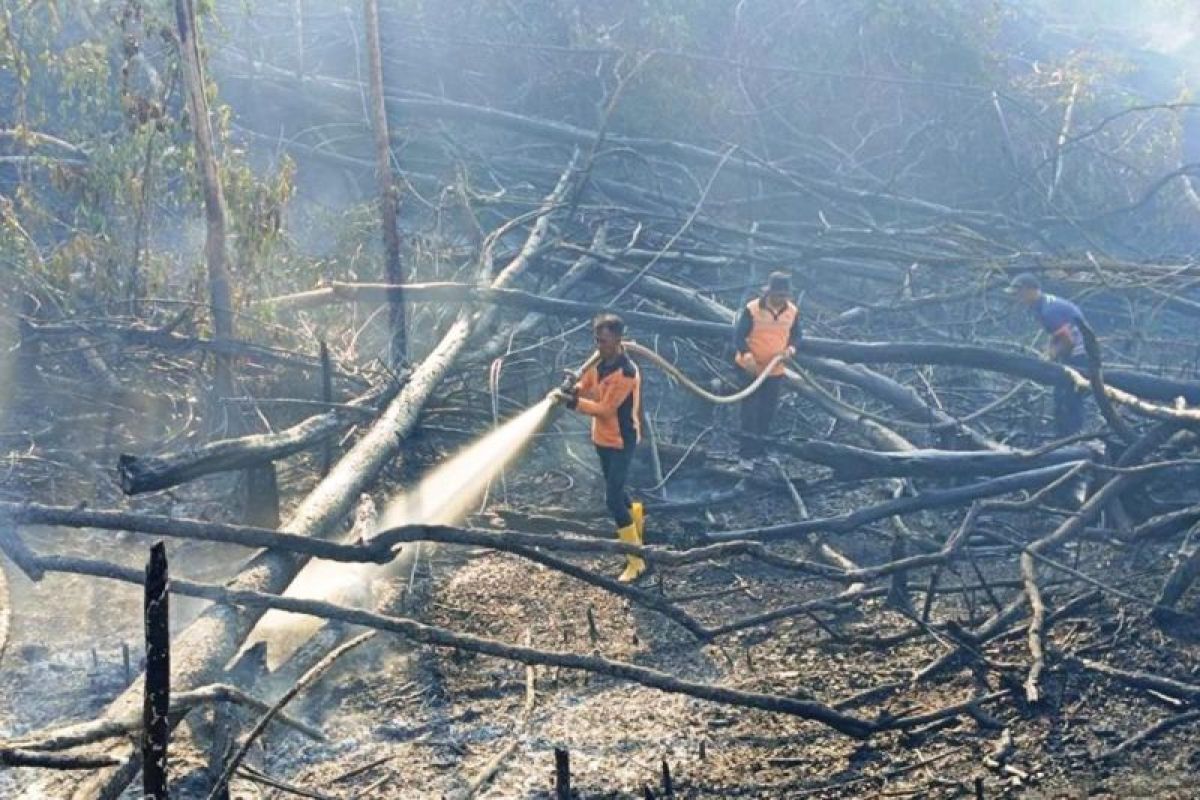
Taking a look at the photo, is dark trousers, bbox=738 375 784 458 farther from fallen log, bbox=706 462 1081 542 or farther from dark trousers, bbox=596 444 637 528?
dark trousers, bbox=596 444 637 528

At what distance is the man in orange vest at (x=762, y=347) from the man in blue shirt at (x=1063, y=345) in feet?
6.80

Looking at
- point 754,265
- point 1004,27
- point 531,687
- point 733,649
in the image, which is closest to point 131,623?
point 531,687

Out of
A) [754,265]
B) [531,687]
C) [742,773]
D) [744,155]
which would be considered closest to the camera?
[742,773]

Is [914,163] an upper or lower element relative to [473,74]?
lower

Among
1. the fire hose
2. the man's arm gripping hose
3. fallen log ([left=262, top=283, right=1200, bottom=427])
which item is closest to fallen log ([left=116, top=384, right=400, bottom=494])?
fallen log ([left=262, top=283, right=1200, bottom=427])

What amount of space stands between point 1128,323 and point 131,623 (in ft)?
36.2

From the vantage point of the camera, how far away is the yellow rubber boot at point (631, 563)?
7523 mm

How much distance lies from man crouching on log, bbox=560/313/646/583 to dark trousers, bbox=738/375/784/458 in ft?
5.97

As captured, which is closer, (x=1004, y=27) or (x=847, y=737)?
(x=847, y=737)

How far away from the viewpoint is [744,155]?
14.2 metres

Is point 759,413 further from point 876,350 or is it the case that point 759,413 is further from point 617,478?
point 617,478

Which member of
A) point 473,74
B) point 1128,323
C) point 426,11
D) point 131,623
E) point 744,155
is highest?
point 426,11

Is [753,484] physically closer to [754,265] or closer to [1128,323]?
[754,265]

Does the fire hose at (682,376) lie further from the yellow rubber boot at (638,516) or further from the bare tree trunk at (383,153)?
the bare tree trunk at (383,153)
